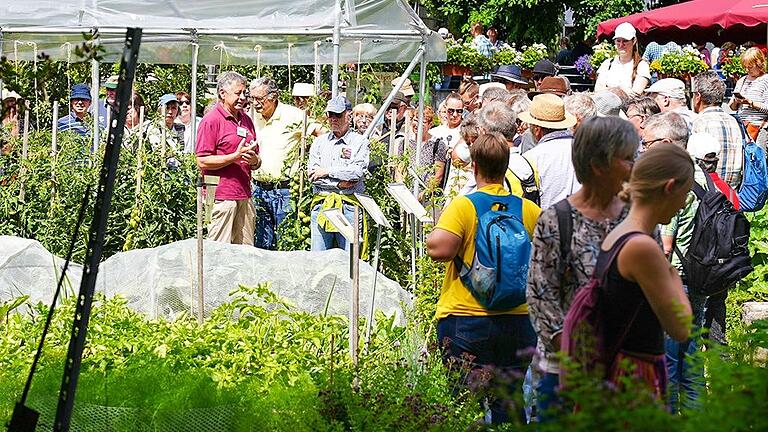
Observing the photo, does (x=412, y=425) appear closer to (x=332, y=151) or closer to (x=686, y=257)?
(x=686, y=257)

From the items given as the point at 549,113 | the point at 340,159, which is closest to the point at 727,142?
the point at 549,113

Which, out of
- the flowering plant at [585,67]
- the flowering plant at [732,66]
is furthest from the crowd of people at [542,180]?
the flowering plant at [585,67]

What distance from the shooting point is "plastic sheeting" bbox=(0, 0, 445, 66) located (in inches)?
362

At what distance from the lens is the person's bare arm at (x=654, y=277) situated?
10.4ft

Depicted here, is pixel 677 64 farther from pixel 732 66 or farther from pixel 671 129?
pixel 671 129

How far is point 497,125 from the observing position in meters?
5.84

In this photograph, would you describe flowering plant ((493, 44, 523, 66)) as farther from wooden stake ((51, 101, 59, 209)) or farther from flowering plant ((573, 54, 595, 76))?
wooden stake ((51, 101, 59, 209))

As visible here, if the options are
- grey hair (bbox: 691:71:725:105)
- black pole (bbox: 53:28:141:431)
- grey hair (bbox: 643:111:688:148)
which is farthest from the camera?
grey hair (bbox: 691:71:725:105)

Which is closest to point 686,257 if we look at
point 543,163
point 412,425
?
point 543,163

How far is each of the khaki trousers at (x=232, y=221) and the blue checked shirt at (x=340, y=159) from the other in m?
0.68

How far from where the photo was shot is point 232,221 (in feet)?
29.1

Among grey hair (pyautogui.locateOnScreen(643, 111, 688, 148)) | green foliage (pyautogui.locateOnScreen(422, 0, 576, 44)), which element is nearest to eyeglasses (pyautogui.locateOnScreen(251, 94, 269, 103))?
grey hair (pyautogui.locateOnScreen(643, 111, 688, 148))

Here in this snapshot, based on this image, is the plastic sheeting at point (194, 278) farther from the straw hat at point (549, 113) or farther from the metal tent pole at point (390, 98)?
the metal tent pole at point (390, 98)

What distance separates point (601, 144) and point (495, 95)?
4136mm
